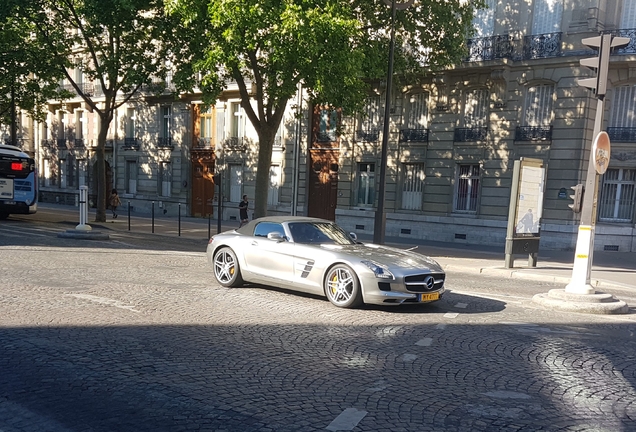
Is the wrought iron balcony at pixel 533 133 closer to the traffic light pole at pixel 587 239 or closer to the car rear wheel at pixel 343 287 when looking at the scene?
the traffic light pole at pixel 587 239

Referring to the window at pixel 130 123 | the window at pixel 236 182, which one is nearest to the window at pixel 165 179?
the window at pixel 130 123

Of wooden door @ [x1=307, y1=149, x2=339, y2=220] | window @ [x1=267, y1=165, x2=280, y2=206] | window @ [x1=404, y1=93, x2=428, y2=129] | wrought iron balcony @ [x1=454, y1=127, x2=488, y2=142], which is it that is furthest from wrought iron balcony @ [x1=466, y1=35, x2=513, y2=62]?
window @ [x1=267, y1=165, x2=280, y2=206]

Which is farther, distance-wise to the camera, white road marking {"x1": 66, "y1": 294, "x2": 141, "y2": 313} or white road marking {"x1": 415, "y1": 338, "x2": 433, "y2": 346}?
white road marking {"x1": 66, "y1": 294, "x2": 141, "y2": 313}

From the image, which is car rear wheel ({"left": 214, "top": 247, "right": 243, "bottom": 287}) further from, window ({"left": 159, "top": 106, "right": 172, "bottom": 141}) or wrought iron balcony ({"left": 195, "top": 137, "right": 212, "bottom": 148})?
window ({"left": 159, "top": 106, "right": 172, "bottom": 141})

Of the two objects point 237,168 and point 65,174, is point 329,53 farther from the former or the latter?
point 65,174

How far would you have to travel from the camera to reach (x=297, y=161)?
26938 mm

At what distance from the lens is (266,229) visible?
9375 millimetres

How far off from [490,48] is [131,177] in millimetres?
24754

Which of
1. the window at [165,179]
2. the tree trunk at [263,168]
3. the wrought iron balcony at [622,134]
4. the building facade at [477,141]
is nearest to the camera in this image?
the tree trunk at [263,168]

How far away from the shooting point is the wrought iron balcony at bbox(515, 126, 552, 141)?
20.3 metres

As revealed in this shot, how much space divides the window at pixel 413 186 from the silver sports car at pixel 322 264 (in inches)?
579

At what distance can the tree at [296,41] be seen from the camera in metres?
14.4

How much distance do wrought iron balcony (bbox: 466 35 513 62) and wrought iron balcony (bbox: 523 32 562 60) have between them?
2.04ft

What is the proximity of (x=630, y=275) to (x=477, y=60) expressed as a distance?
10.9 metres
